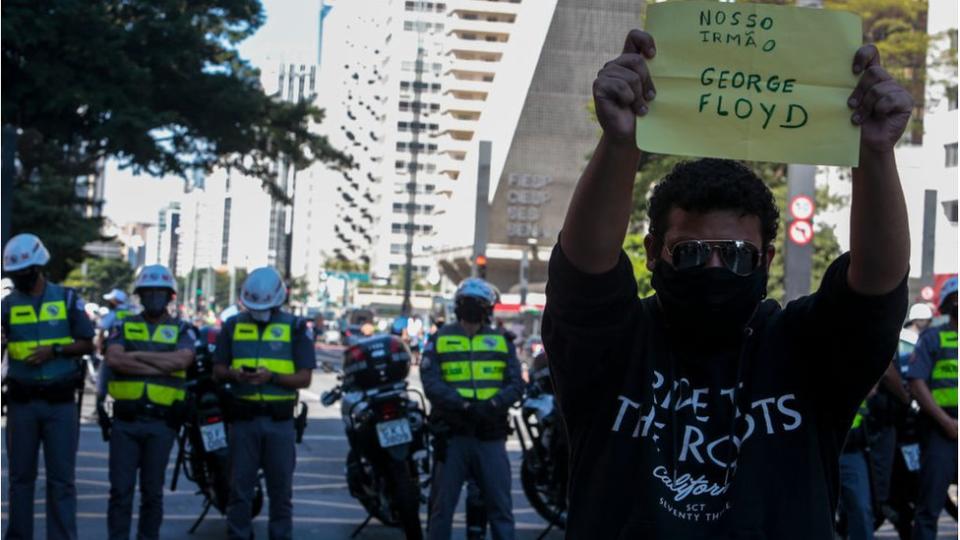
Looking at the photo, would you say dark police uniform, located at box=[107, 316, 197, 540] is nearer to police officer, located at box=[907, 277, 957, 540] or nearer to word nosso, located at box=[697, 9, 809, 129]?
police officer, located at box=[907, 277, 957, 540]

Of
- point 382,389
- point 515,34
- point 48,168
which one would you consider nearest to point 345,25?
point 515,34

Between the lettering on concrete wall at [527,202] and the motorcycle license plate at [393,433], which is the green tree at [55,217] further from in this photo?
the lettering on concrete wall at [527,202]

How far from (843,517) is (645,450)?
8408 mm

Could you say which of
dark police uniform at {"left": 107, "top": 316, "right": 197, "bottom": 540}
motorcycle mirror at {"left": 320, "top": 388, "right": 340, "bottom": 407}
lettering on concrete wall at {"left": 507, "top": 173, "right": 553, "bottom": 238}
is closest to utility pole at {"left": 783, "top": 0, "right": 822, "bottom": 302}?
motorcycle mirror at {"left": 320, "top": 388, "right": 340, "bottom": 407}

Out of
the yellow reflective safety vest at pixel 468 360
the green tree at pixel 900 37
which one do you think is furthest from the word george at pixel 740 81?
the green tree at pixel 900 37

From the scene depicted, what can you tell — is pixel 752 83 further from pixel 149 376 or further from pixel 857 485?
pixel 149 376

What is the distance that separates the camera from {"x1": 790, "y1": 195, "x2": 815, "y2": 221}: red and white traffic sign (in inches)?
711

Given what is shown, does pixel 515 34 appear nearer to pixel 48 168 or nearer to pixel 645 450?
pixel 48 168

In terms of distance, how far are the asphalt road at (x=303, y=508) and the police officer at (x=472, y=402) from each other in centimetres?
183

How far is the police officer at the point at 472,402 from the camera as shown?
398 inches

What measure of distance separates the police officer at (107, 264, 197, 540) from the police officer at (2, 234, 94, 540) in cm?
40

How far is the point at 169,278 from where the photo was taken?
1052 centimetres

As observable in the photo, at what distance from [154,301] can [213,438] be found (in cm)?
132

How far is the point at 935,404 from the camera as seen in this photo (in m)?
9.64
